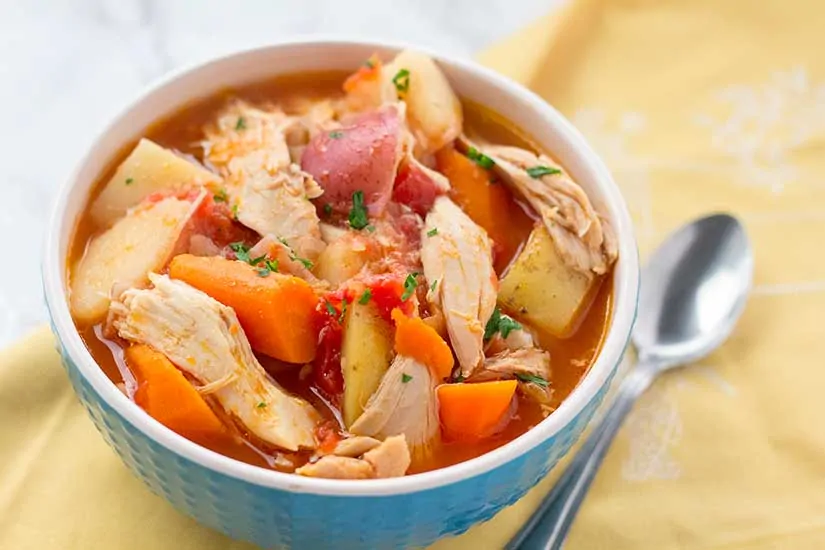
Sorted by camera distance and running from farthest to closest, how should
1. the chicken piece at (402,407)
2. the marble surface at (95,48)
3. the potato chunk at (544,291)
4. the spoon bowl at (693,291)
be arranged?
the marble surface at (95,48)
the spoon bowl at (693,291)
the potato chunk at (544,291)
the chicken piece at (402,407)

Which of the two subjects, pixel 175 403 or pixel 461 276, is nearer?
pixel 175 403

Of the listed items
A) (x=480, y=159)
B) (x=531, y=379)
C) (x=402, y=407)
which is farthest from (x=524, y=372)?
(x=480, y=159)

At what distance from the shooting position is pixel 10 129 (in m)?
2.70

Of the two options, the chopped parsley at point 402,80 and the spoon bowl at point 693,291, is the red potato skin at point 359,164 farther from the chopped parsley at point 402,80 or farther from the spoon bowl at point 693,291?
the spoon bowl at point 693,291

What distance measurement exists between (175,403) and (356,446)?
0.94 feet

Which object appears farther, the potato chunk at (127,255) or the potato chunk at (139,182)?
the potato chunk at (139,182)

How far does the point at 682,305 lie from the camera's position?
2441mm

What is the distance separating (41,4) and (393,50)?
1218 mm

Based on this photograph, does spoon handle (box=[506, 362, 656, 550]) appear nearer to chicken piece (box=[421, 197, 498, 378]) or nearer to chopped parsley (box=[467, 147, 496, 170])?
chicken piece (box=[421, 197, 498, 378])

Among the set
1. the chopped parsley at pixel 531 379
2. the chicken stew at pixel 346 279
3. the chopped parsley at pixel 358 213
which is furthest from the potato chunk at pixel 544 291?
the chopped parsley at pixel 358 213

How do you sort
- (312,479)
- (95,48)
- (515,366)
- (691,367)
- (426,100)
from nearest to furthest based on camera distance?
(312,479) → (515,366) → (426,100) → (691,367) → (95,48)

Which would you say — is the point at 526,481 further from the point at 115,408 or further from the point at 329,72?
the point at 329,72

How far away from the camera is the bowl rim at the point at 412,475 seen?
1.59 meters

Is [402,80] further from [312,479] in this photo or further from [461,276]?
[312,479]
